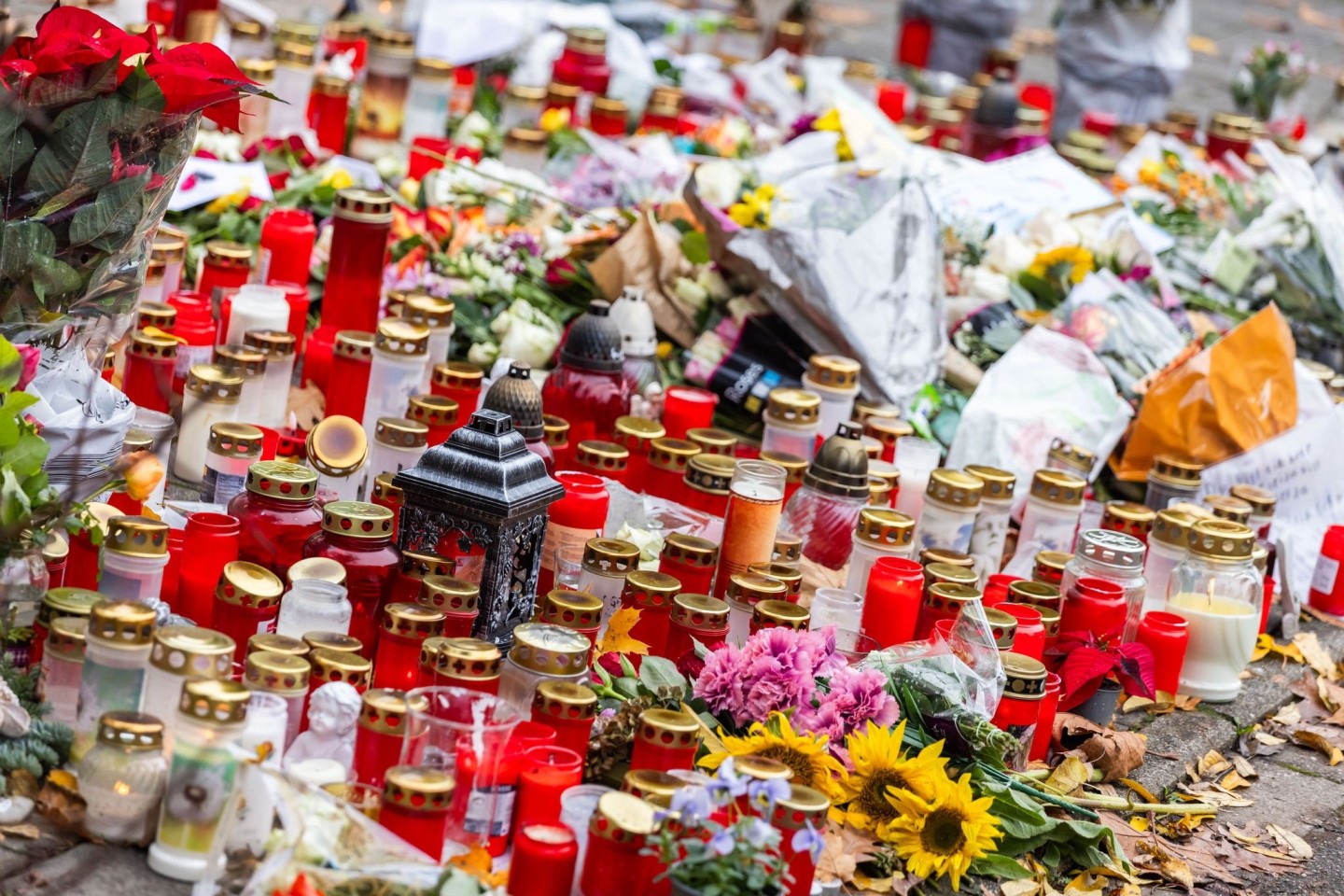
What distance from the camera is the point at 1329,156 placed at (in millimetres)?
6012

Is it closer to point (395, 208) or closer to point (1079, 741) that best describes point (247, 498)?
point (1079, 741)

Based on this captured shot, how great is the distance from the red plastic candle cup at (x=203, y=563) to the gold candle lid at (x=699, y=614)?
2.13 feet

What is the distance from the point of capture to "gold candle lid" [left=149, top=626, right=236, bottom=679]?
2.15 m

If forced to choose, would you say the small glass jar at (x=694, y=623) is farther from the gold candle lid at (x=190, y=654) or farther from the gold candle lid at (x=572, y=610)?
the gold candle lid at (x=190, y=654)

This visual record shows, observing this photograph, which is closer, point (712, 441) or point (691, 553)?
point (691, 553)

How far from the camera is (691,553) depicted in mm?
2869

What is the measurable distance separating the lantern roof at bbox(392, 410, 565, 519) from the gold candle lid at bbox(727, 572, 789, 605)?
0.35 metres

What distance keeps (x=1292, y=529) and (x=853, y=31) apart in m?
7.13

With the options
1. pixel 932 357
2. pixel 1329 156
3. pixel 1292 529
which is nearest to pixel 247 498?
pixel 932 357

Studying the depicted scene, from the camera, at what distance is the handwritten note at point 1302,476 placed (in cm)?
390

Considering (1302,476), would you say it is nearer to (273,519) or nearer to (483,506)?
(483,506)

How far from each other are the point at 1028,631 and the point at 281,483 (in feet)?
3.97

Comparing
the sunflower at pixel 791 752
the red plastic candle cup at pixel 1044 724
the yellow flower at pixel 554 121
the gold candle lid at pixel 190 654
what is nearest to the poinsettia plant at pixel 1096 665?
the red plastic candle cup at pixel 1044 724

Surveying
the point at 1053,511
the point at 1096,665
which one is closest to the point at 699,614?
the point at 1096,665
